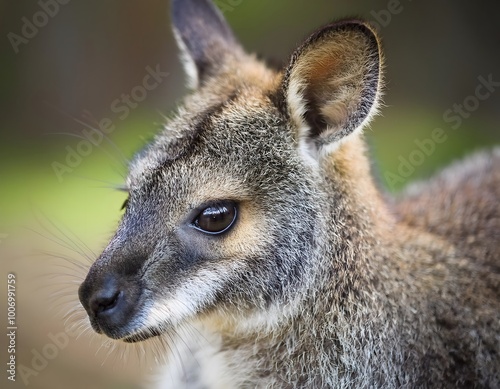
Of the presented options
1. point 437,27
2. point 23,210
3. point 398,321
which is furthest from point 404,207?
point 437,27

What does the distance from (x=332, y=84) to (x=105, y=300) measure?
163cm

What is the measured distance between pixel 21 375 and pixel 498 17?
9.68 metres

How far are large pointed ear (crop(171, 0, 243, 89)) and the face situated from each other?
35.0 inches

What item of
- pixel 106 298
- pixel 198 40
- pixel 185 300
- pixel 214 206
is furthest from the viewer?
pixel 198 40

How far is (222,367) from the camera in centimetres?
428

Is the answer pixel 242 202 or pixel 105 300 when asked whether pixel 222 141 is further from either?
pixel 105 300

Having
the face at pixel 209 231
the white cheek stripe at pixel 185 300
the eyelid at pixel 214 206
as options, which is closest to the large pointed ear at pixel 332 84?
the face at pixel 209 231

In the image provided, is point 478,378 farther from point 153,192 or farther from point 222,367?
point 153,192

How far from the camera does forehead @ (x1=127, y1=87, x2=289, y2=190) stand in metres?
3.88

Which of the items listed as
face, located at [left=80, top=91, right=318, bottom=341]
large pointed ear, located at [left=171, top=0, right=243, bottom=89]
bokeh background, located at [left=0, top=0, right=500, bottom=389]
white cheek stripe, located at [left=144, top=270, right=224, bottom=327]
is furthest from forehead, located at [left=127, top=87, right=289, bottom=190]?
bokeh background, located at [left=0, top=0, right=500, bottom=389]

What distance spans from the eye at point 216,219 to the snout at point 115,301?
1.46 ft

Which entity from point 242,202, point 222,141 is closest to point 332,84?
point 222,141

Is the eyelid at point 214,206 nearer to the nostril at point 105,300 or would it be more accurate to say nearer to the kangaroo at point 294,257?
the kangaroo at point 294,257

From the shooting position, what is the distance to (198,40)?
4.91 metres
